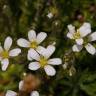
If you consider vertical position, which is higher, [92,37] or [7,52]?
[92,37]

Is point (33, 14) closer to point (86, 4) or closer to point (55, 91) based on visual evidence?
point (86, 4)

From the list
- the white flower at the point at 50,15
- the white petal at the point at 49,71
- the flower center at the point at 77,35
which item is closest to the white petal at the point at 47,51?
the white petal at the point at 49,71

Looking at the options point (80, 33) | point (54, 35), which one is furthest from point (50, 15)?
point (80, 33)

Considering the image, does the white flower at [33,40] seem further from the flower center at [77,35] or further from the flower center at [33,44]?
the flower center at [77,35]

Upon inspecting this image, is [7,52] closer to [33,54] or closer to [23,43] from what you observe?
[23,43]

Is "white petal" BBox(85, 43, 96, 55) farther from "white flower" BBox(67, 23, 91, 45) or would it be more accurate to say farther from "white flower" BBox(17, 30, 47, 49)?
"white flower" BBox(17, 30, 47, 49)

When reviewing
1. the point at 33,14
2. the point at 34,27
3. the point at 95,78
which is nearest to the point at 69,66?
the point at 95,78

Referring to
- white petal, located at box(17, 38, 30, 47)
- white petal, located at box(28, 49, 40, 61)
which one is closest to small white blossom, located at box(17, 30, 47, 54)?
white petal, located at box(17, 38, 30, 47)

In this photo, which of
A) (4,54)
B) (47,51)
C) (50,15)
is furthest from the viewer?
(50,15)
